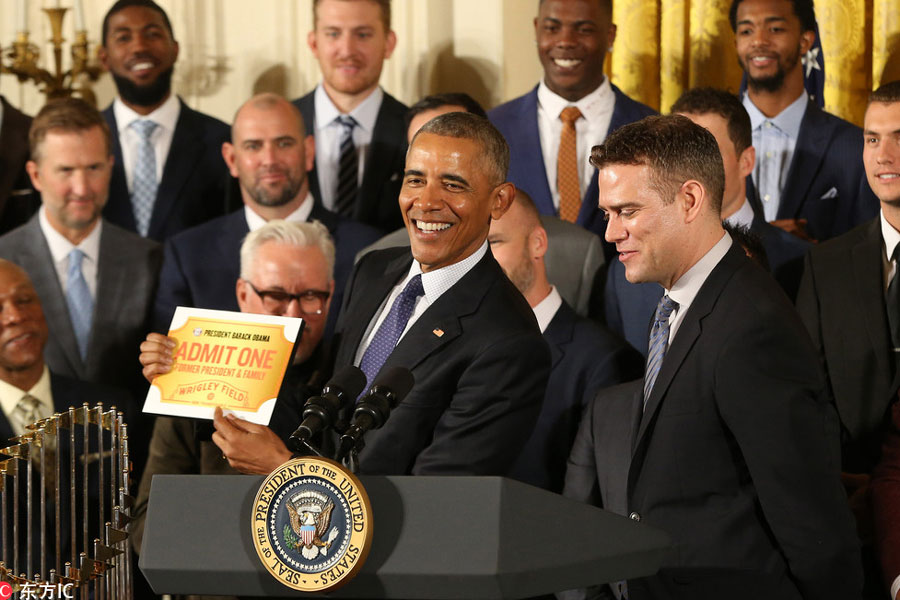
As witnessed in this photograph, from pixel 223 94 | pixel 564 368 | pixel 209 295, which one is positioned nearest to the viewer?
pixel 564 368

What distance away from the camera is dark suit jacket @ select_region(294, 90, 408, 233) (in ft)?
15.6

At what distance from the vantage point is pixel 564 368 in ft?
11.2

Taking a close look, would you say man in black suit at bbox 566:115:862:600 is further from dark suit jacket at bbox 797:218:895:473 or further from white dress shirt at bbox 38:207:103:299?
white dress shirt at bbox 38:207:103:299

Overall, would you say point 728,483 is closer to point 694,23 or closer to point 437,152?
point 437,152

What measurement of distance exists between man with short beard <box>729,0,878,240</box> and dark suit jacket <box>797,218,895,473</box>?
0.54m

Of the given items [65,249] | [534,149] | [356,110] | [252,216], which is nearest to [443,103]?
[534,149]

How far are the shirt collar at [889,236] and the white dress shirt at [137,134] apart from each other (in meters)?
2.73

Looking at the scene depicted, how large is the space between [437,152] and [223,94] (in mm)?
2966

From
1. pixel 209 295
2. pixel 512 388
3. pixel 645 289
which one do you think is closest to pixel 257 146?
pixel 209 295

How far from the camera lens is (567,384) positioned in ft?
11.2

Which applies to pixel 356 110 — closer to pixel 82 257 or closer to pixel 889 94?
pixel 82 257

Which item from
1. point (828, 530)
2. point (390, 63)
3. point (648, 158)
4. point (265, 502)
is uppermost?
point (390, 63)

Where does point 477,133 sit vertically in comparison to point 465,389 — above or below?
above

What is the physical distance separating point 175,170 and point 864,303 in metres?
2.67
